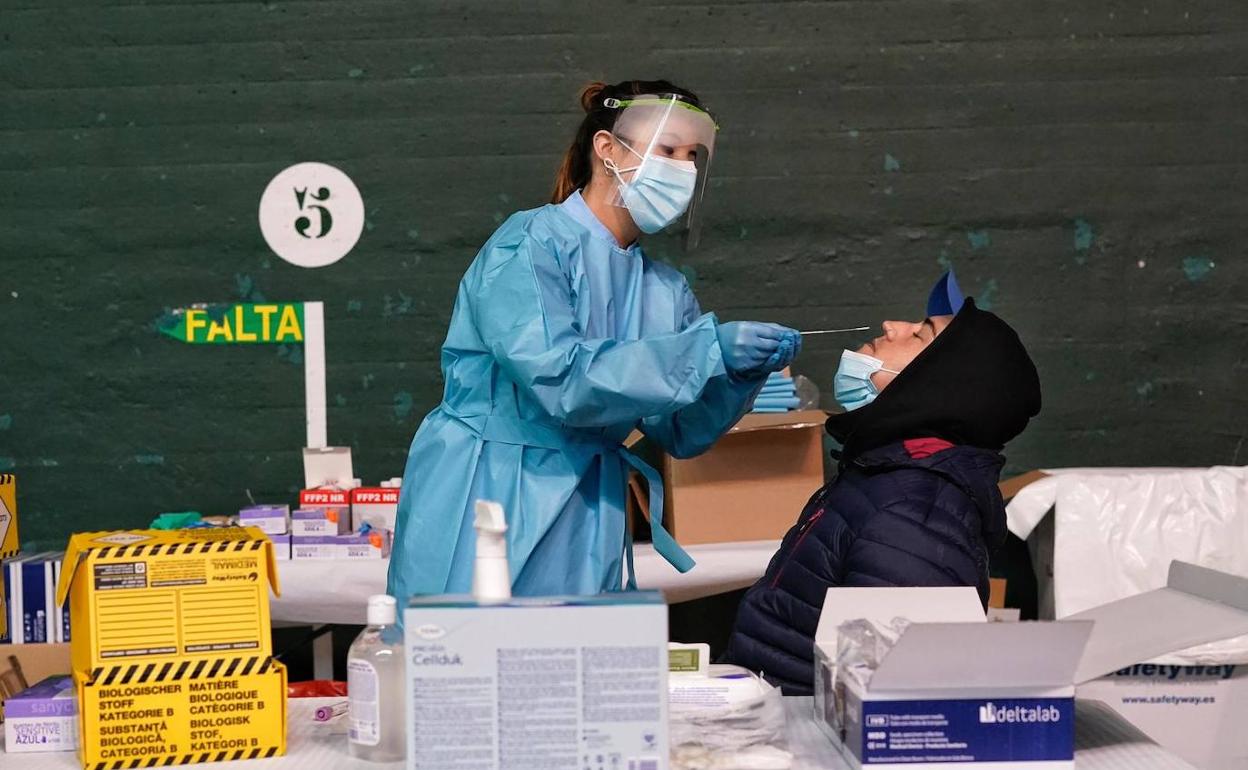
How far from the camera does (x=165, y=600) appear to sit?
4.43 feet

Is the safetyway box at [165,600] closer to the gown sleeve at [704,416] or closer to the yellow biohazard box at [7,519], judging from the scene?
the gown sleeve at [704,416]

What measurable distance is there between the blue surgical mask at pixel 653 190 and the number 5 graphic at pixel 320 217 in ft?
6.22

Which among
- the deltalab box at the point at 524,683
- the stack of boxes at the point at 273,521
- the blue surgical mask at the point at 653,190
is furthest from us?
the stack of boxes at the point at 273,521

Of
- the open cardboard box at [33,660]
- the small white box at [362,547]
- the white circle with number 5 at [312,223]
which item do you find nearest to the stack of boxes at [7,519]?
the open cardboard box at [33,660]

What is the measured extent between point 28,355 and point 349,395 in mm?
931


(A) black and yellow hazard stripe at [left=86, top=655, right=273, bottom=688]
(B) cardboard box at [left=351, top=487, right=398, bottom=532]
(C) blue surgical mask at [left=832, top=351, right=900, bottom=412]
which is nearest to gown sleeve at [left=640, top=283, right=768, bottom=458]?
(C) blue surgical mask at [left=832, top=351, right=900, bottom=412]

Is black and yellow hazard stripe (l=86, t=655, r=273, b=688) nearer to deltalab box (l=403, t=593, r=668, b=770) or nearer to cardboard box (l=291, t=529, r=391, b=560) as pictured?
deltalab box (l=403, t=593, r=668, b=770)

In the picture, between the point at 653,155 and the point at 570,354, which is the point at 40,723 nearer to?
the point at 570,354

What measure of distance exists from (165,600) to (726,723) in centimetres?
59

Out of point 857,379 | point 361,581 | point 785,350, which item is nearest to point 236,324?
point 361,581

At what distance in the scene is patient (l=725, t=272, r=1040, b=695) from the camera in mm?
1904

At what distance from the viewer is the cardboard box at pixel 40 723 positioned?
1382mm

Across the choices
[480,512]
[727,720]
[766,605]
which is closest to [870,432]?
[766,605]

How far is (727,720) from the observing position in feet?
4.43
